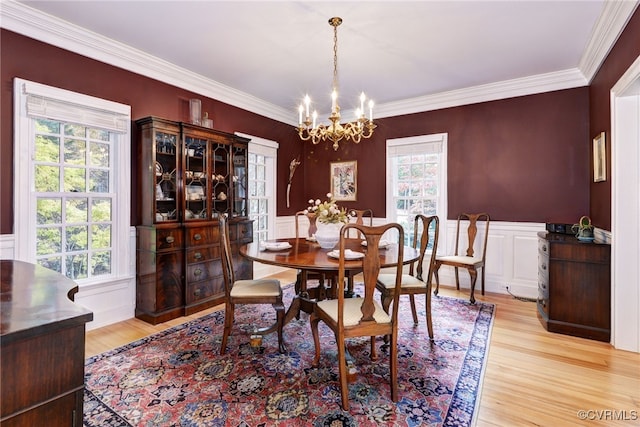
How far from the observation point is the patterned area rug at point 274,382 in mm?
1764

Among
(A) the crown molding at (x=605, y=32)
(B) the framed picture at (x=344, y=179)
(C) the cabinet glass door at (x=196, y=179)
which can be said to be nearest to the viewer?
(A) the crown molding at (x=605, y=32)

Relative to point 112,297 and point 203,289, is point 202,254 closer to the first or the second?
point 203,289

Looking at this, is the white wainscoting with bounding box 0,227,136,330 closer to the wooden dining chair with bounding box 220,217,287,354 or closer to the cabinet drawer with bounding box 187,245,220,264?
the cabinet drawer with bounding box 187,245,220,264

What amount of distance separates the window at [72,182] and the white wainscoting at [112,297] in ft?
0.23

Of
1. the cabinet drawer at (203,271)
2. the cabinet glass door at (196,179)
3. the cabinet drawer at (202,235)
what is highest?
the cabinet glass door at (196,179)

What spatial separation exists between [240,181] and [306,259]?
2213mm

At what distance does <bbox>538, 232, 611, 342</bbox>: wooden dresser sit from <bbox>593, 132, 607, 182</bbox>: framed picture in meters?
0.71

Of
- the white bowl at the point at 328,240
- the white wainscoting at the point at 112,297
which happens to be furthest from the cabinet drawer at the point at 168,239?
the white bowl at the point at 328,240

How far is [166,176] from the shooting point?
3336 millimetres

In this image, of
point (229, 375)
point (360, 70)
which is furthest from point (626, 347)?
point (360, 70)

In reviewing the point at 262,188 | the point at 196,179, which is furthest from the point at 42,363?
the point at 262,188

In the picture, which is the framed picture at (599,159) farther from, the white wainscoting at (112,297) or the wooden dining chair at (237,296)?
the white wainscoting at (112,297)

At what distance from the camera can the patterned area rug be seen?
5.79 ft

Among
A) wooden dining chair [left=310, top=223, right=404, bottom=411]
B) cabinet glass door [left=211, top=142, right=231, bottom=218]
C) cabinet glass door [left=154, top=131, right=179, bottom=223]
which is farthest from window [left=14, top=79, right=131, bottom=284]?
wooden dining chair [left=310, top=223, right=404, bottom=411]
